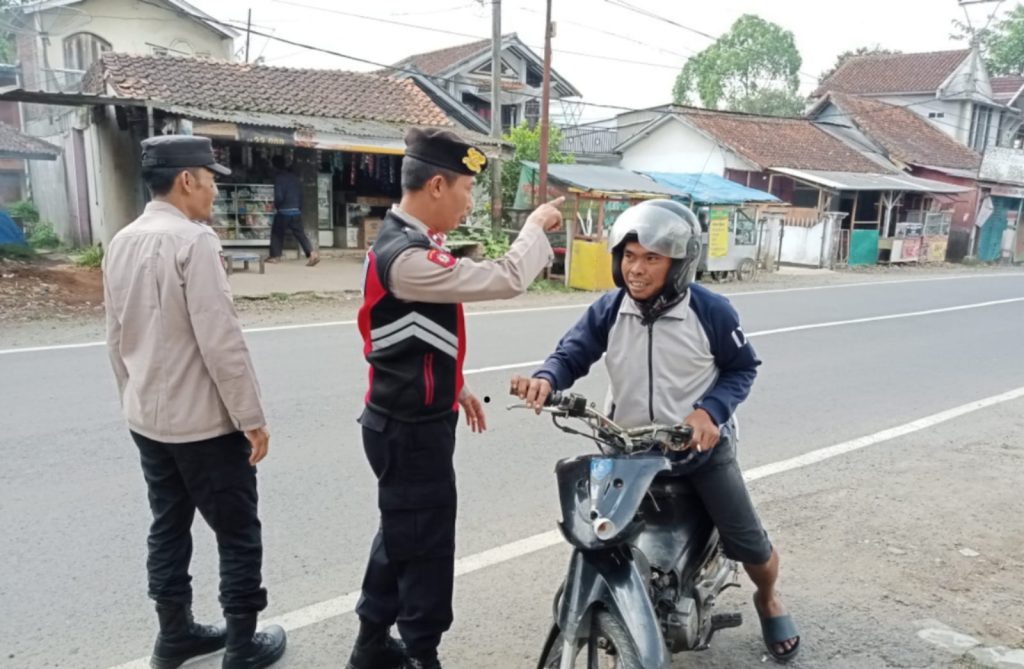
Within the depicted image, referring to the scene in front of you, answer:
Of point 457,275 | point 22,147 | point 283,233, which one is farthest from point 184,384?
point 22,147

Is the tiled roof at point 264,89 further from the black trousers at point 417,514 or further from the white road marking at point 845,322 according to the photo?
the black trousers at point 417,514

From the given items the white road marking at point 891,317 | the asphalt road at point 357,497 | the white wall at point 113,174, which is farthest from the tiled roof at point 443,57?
the asphalt road at point 357,497

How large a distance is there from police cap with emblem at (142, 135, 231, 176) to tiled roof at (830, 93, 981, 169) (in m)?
30.5

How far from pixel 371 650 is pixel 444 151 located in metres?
1.71

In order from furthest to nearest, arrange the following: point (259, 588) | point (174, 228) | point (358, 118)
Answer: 1. point (358, 118)
2. point (259, 588)
3. point (174, 228)

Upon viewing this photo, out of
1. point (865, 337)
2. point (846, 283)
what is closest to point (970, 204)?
point (846, 283)

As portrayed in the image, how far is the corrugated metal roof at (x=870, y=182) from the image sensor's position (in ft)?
76.1

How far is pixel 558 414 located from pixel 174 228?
1343 mm

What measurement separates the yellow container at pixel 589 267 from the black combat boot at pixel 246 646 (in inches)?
465

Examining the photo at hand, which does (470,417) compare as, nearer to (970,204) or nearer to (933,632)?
(933,632)

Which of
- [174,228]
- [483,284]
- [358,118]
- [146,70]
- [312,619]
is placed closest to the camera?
[483,284]

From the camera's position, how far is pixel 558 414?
2326 mm

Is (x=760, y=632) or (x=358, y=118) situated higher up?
(x=358, y=118)

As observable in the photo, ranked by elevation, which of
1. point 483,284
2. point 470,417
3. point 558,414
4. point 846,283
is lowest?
point 846,283
